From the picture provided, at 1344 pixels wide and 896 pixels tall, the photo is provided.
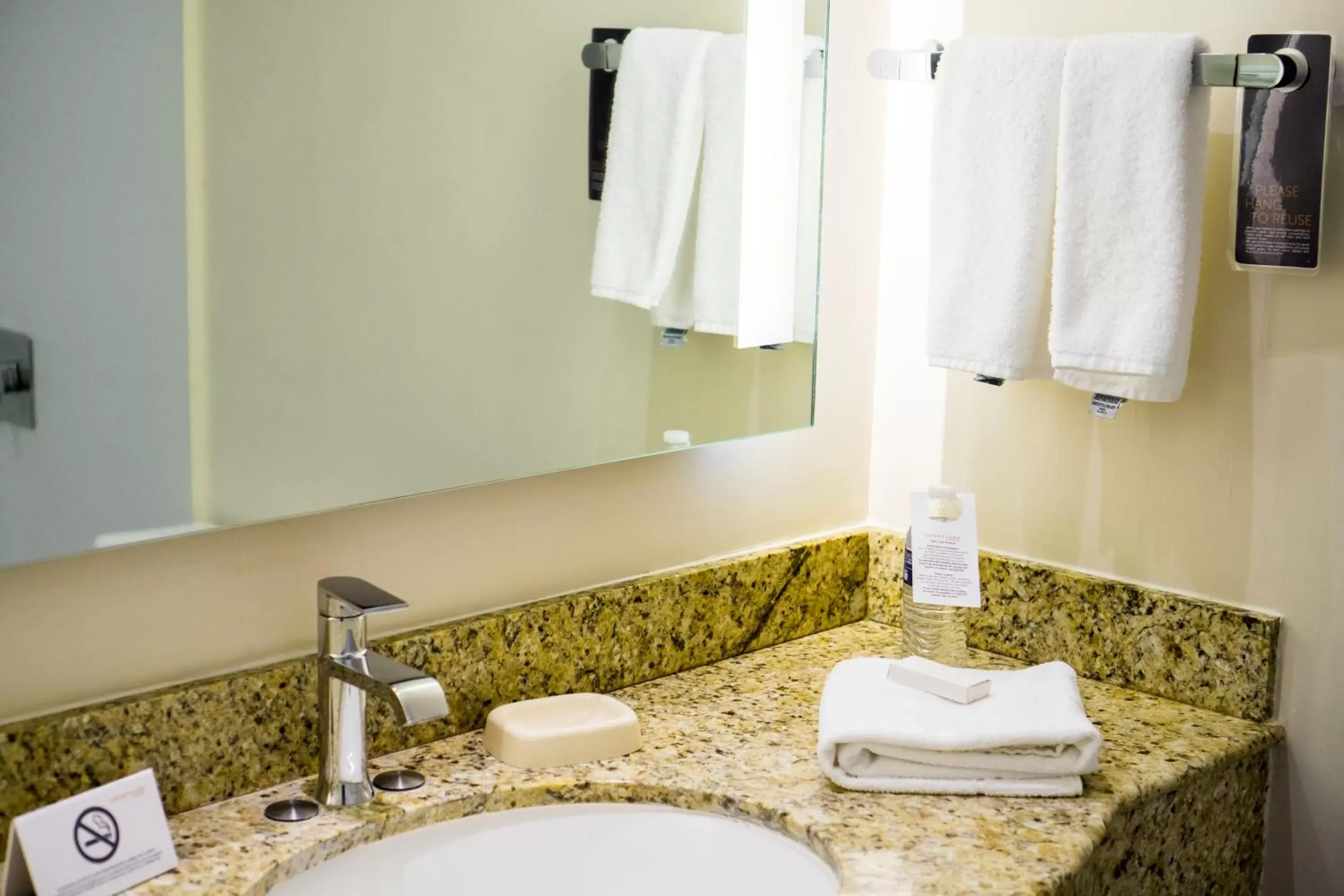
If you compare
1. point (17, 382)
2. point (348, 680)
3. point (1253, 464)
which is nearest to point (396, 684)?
point (348, 680)

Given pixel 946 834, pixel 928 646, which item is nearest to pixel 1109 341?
pixel 928 646

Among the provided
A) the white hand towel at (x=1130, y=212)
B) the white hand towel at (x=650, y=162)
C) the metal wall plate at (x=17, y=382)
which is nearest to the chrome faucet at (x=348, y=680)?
the metal wall plate at (x=17, y=382)

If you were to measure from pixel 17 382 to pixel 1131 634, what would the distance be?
3.63ft

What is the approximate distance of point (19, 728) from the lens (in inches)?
39.2

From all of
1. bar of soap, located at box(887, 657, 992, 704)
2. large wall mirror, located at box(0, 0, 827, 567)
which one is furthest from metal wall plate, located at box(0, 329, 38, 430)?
→ bar of soap, located at box(887, 657, 992, 704)

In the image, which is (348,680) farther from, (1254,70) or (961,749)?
(1254,70)

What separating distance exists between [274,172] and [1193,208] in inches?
32.6

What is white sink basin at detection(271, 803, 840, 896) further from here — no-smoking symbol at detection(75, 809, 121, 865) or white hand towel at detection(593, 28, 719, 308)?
white hand towel at detection(593, 28, 719, 308)

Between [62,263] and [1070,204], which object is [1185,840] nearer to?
[1070,204]

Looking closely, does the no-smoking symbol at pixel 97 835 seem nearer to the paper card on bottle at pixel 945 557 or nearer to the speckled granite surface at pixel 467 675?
the speckled granite surface at pixel 467 675

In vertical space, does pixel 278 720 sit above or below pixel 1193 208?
below

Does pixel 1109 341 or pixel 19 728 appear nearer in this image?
pixel 19 728

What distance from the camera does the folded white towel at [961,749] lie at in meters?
1.19

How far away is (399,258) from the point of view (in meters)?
1.18
